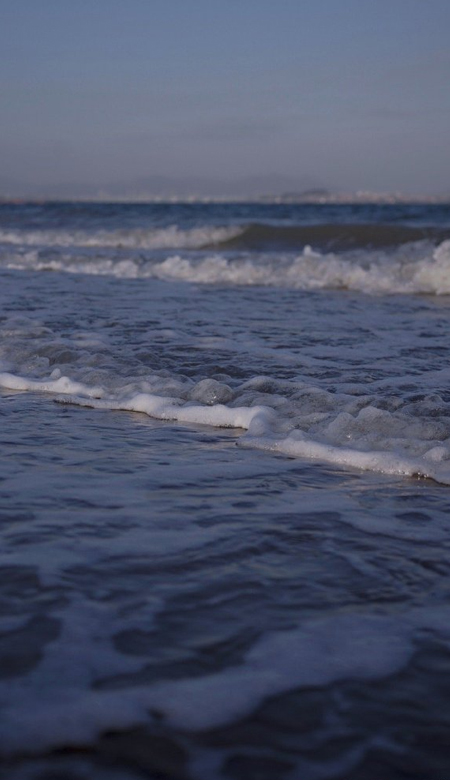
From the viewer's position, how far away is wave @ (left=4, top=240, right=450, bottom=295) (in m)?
9.40

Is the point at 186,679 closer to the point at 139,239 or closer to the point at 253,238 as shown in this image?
the point at 253,238

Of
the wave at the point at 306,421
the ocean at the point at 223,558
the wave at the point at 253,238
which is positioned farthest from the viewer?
the wave at the point at 253,238

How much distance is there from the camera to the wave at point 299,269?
9398mm

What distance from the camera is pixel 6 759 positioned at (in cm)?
130

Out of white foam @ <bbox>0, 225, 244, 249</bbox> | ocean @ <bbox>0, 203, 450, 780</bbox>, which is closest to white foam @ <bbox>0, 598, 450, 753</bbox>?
ocean @ <bbox>0, 203, 450, 780</bbox>

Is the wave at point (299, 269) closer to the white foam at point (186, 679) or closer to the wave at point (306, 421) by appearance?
the wave at point (306, 421)

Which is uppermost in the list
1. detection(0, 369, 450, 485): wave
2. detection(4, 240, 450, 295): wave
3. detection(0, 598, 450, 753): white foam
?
detection(4, 240, 450, 295): wave

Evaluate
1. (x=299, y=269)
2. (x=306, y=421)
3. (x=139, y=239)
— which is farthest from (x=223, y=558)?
(x=139, y=239)

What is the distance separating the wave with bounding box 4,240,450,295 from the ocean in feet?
14.3

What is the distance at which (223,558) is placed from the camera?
2.05 meters

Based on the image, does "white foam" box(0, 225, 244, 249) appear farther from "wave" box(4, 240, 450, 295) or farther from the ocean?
the ocean

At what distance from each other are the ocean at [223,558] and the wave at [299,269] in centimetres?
436

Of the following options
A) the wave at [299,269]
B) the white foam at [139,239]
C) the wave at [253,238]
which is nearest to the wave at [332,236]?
the wave at [253,238]

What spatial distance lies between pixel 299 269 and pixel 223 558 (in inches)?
362
